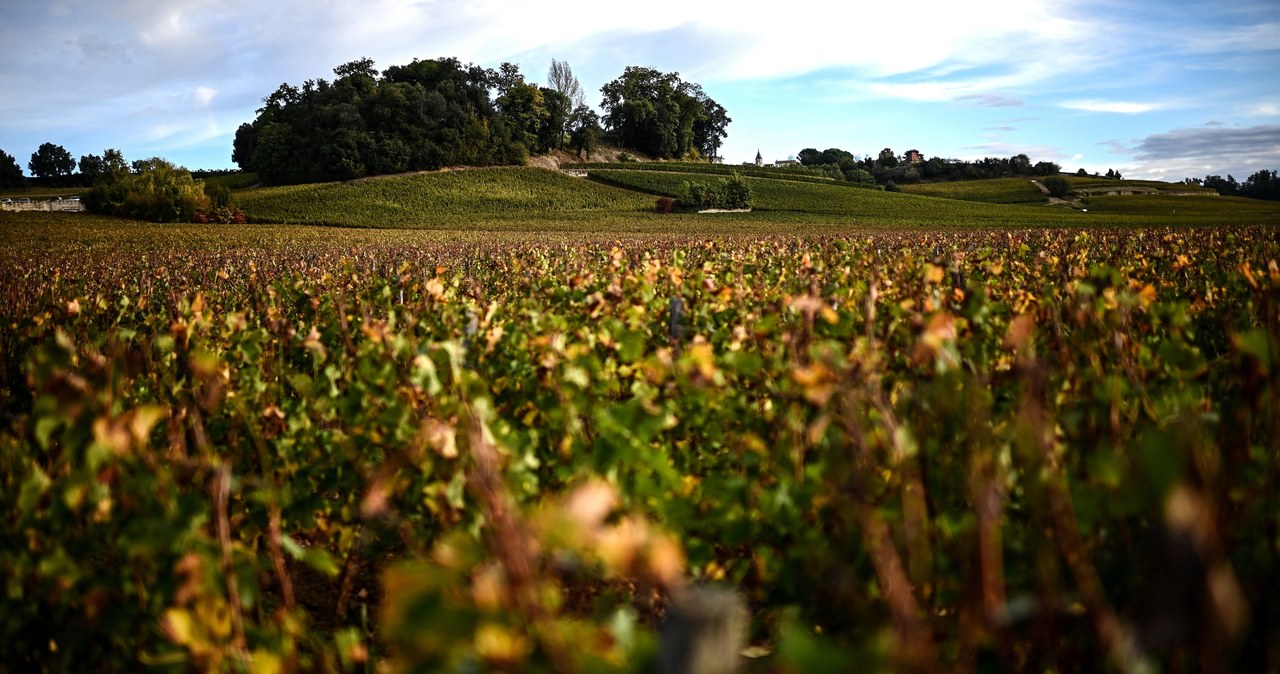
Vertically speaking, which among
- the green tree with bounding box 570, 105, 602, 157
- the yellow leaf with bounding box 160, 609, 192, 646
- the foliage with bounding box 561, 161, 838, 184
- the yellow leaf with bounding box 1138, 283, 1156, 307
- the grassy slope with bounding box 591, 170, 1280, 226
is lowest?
the yellow leaf with bounding box 160, 609, 192, 646

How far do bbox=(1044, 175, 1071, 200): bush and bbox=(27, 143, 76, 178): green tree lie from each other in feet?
474

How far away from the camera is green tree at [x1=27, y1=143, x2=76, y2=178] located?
12288 centimetres

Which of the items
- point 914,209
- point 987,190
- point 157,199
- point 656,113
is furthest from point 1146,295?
Result: point 656,113

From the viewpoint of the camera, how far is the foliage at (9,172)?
4003 inches

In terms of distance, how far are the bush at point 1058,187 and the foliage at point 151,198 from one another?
8948 centimetres

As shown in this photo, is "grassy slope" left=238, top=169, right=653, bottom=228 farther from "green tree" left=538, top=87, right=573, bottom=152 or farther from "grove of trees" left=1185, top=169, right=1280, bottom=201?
"grove of trees" left=1185, top=169, right=1280, bottom=201

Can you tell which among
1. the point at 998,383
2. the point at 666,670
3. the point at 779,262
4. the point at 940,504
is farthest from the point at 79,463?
the point at 779,262

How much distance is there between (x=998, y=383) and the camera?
377 cm

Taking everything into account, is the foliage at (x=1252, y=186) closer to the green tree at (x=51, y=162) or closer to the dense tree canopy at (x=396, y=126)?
the dense tree canopy at (x=396, y=126)

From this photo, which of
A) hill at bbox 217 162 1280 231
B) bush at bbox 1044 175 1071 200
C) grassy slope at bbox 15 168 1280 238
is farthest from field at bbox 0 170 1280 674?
bush at bbox 1044 175 1071 200

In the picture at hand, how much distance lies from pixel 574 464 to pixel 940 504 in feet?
4.25

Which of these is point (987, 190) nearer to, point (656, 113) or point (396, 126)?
point (656, 113)

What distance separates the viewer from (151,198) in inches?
2234

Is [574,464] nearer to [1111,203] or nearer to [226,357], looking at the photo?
[226,357]
